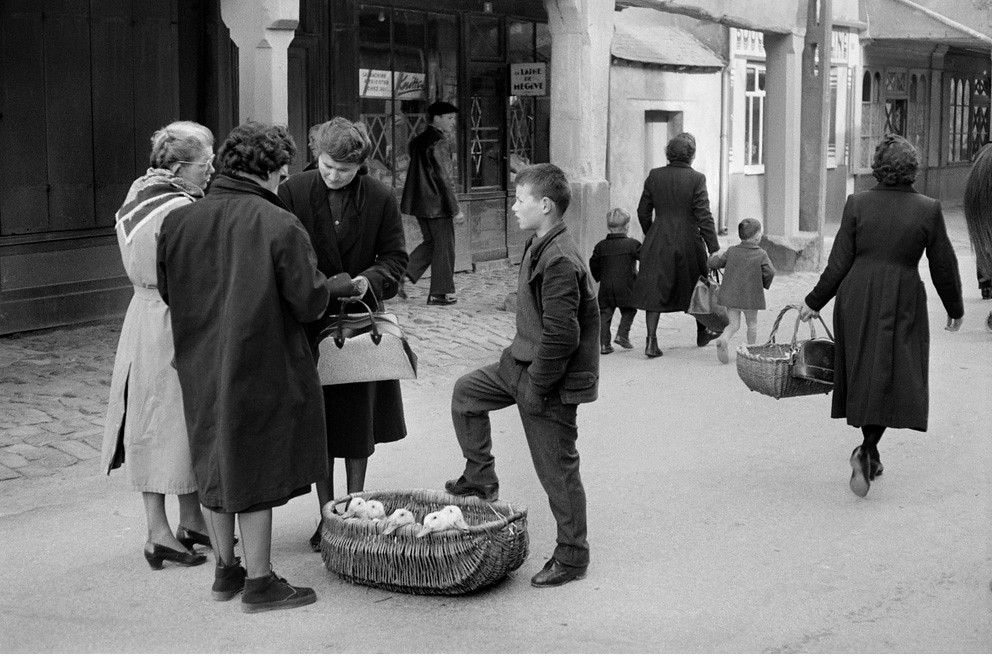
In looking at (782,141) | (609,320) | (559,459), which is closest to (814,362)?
(559,459)

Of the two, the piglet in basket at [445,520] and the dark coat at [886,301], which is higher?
the dark coat at [886,301]

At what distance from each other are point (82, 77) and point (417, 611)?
7600mm

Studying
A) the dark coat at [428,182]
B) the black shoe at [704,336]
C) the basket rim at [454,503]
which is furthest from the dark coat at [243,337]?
the dark coat at [428,182]

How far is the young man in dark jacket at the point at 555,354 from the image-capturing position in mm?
5559

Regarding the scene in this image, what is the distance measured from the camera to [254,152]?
532 cm

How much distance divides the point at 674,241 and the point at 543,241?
18.9 ft

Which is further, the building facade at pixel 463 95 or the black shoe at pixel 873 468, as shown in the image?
the building facade at pixel 463 95

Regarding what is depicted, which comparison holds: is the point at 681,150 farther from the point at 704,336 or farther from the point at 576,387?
the point at 576,387

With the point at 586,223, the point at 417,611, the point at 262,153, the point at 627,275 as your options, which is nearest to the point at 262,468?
the point at 417,611

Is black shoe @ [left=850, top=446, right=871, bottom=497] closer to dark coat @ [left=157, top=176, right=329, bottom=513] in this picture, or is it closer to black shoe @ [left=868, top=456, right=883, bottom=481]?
black shoe @ [left=868, top=456, right=883, bottom=481]

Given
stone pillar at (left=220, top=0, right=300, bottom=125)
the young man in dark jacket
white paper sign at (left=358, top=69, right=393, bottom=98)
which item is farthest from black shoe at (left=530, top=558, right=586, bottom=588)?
white paper sign at (left=358, top=69, right=393, bottom=98)

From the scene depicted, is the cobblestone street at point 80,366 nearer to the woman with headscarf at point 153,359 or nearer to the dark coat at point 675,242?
the dark coat at point 675,242

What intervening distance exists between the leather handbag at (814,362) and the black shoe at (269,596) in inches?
120

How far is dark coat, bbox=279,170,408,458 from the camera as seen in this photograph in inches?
239
